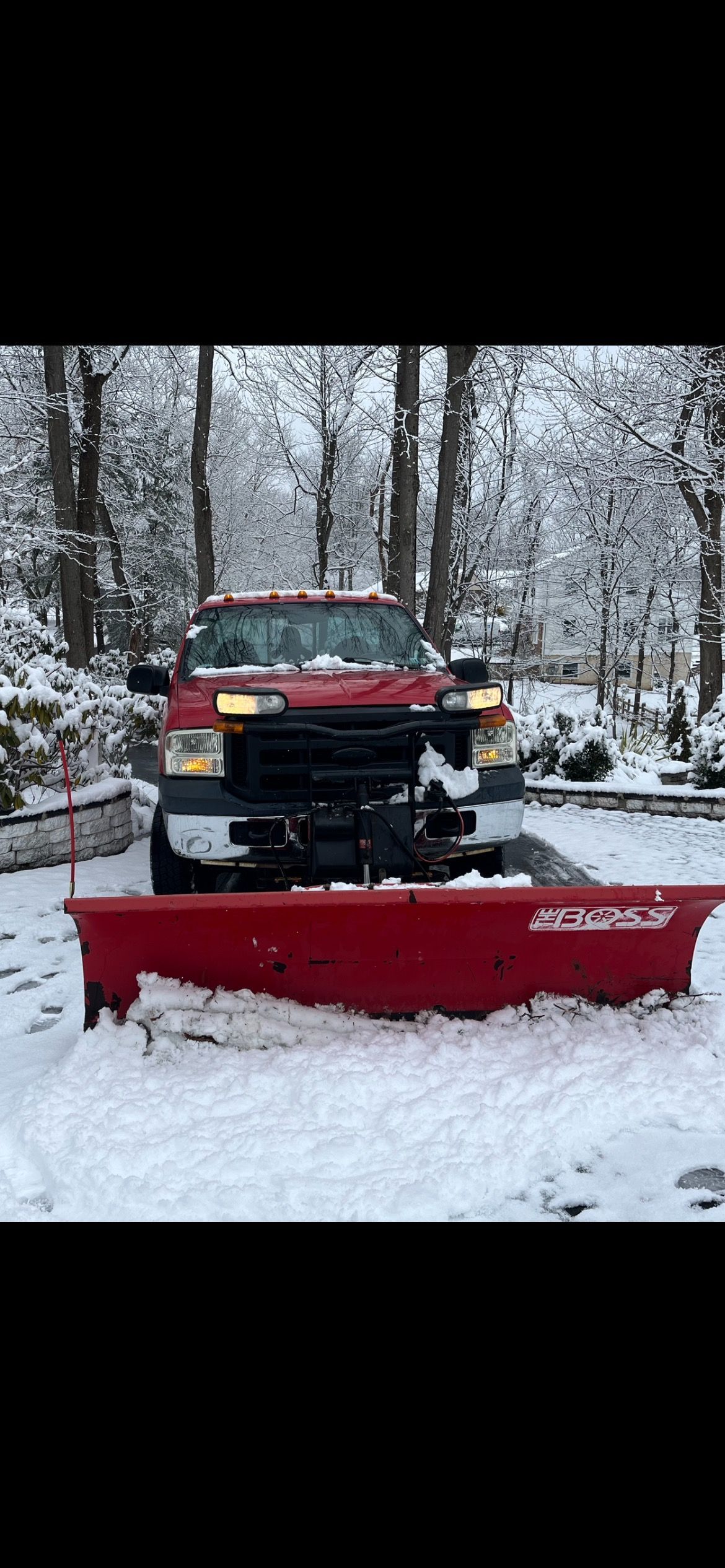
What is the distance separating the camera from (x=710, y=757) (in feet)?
28.7

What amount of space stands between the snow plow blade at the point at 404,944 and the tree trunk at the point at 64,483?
10.7 m

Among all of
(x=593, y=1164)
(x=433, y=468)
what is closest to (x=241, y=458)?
(x=433, y=468)

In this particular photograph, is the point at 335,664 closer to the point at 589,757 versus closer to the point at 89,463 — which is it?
the point at 589,757

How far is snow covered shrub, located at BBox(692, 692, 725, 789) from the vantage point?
8.70 m

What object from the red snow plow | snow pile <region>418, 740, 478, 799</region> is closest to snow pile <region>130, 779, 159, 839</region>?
the red snow plow

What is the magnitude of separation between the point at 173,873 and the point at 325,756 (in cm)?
111

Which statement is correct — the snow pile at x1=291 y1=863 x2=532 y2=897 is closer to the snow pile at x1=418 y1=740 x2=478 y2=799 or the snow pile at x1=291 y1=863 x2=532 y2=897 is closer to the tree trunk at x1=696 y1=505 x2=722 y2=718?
the snow pile at x1=418 y1=740 x2=478 y2=799

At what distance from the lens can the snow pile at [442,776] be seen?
13.3 feet

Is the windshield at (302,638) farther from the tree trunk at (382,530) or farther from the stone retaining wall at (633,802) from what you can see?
the tree trunk at (382,530)

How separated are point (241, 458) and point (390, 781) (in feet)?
73.0

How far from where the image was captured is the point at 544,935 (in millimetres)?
3379

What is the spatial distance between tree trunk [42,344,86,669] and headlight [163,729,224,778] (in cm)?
965

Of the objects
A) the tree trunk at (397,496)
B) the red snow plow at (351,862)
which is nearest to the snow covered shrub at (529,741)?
the tree trunk at (397,496)

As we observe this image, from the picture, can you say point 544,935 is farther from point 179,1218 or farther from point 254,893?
point 179,1218
